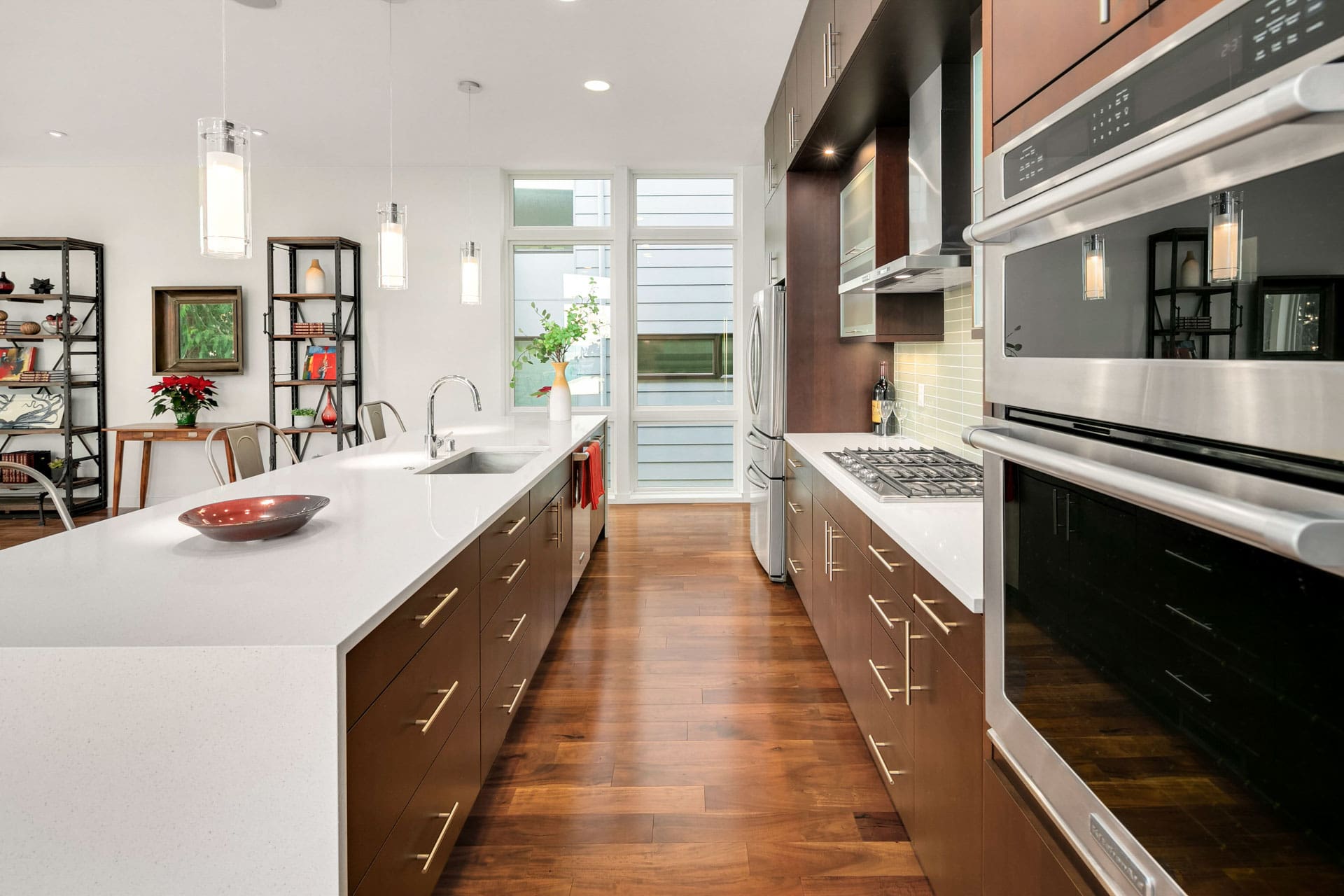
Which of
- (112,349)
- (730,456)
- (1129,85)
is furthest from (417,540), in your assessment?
(112,349)

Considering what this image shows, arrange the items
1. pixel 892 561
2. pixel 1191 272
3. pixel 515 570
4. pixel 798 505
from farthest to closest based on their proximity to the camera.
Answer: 1. pixel 798 505
2. pixel 515 570
3. pixel 892 561
4. pixel 1191 272

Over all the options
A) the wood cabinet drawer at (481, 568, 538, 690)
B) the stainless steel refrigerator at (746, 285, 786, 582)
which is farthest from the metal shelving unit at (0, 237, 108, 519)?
the stainless steel refrigerator at (746, 285, 786, 582)

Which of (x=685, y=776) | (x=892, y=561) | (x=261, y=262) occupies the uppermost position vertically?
(x=261, y=262)

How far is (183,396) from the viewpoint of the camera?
5973 mm

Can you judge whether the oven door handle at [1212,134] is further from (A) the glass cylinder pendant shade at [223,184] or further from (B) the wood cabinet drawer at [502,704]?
(A) the glass cylinder pendant shade at [223,184]

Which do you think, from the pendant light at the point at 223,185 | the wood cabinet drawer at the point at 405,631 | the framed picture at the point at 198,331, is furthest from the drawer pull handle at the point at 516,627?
the framed picture at the point at 198,331

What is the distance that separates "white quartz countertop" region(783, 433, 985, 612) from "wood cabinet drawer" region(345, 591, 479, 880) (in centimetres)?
103

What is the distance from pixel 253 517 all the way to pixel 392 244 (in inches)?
68.2

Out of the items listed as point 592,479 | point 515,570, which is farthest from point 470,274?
point 515,570

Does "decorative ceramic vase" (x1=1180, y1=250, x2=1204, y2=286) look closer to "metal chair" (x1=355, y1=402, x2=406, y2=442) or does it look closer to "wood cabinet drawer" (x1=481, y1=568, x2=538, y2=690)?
"wood cabinet drawer" (x1=481, y1=568, x2=538, y2=690)

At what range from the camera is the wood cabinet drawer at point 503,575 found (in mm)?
2045

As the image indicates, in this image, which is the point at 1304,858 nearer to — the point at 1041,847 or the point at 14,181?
the point at 1041,847

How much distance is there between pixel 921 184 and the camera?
108 inches

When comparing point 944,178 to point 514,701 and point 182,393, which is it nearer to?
point 514,701
